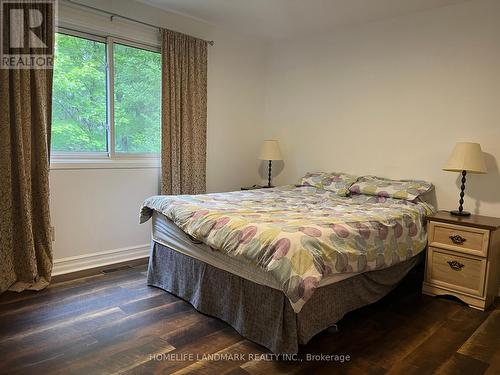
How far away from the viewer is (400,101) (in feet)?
11.2

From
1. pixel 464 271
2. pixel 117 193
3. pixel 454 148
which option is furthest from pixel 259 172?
pixel 464 271

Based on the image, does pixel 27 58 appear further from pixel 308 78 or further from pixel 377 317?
pixel 377 317

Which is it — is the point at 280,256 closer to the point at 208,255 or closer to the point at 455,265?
the point at 208,255

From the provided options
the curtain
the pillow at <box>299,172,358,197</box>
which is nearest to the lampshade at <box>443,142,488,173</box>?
the pillow at <box>299,172,358,197</box>

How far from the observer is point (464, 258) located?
2.67 metres

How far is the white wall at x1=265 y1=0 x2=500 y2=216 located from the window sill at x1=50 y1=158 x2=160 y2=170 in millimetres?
1694

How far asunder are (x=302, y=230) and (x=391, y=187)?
1.57m

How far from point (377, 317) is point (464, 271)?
2.61 feet

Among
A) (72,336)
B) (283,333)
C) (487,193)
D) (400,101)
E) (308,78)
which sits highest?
(308,78)

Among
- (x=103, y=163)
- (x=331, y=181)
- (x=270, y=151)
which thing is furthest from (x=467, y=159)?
(x=103, y=163)

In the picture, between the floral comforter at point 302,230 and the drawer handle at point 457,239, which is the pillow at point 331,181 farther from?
the drawer handle at point 457,239

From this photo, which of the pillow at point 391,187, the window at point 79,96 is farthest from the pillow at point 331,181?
the window at point 79,96

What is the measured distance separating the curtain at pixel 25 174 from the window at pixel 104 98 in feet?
0.90

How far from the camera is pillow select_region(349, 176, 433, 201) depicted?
3.09 meters
